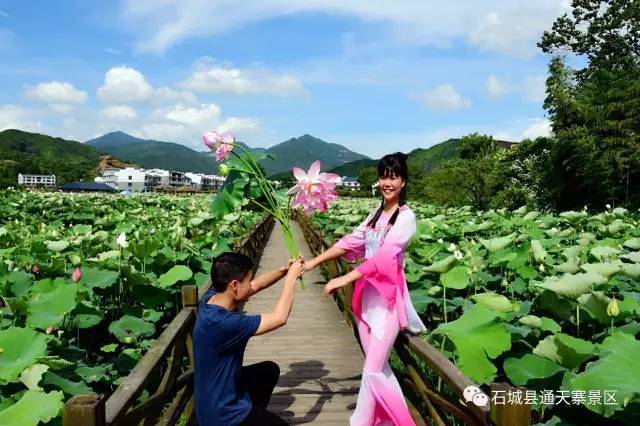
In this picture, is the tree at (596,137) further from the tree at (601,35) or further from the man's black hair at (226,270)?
the man's black hair at (226,270)

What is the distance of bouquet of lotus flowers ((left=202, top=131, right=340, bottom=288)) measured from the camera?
7.95ft

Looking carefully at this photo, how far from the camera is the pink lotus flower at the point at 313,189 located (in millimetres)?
2416

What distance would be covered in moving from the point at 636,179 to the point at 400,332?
1358 cm

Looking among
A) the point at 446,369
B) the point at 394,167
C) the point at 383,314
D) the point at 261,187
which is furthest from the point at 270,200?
the point at 446,369

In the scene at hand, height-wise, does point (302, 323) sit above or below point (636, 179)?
below

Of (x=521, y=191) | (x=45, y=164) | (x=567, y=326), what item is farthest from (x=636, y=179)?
(x=45, y=164)

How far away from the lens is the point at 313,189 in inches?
95.2

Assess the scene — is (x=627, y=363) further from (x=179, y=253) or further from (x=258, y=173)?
(x=179, y=253)

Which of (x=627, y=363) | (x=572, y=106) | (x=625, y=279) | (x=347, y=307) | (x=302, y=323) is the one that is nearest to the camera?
(x=627, y=363)

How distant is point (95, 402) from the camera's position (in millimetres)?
1473

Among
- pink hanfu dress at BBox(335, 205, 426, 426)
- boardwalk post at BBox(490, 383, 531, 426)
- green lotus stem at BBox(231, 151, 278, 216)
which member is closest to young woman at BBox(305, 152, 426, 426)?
pink hanfu dress at BBox(335, 205, 426, 426)

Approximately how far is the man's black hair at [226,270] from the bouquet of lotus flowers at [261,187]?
1.08 feet

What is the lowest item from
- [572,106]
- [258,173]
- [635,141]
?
[258,173]

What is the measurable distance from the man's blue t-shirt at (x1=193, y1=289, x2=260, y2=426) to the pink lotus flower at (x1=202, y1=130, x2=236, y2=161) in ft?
2.04
